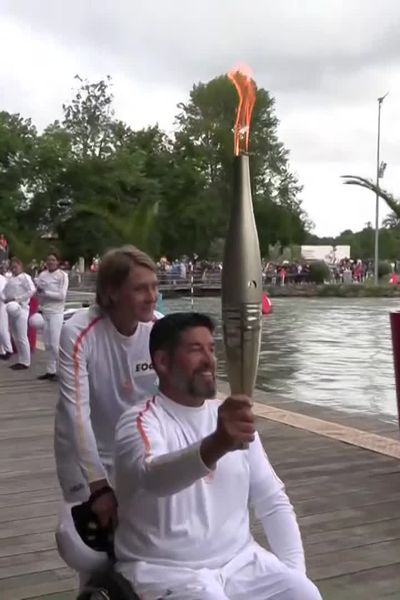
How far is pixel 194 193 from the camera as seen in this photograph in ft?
201

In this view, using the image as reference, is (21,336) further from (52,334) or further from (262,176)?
(262,176)

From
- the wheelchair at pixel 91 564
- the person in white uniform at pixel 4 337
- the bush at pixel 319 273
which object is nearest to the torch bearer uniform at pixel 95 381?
the wheelchair at pixel 91 564

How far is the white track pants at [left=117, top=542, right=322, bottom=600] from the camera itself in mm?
2482

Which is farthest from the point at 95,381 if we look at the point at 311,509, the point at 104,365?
the point at 311,509

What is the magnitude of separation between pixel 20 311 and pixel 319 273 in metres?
39.3

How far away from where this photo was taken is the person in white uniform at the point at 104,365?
3.19m

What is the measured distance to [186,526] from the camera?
8.36 feet

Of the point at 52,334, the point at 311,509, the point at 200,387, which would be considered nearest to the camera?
the point at 200,387

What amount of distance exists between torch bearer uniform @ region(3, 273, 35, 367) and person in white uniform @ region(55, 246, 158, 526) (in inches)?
367

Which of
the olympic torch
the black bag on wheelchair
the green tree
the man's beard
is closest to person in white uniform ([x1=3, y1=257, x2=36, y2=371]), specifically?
the black bag on wheelchair

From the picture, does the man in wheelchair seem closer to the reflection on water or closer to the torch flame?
the torch flame

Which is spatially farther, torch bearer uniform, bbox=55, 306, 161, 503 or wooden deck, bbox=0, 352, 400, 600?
wooden deck, bbox=0, 352, 400, 600

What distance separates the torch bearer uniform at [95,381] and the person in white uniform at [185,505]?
1.97 feet

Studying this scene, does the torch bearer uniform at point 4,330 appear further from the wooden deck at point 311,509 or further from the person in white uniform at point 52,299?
the wooden deck at point 311,509
